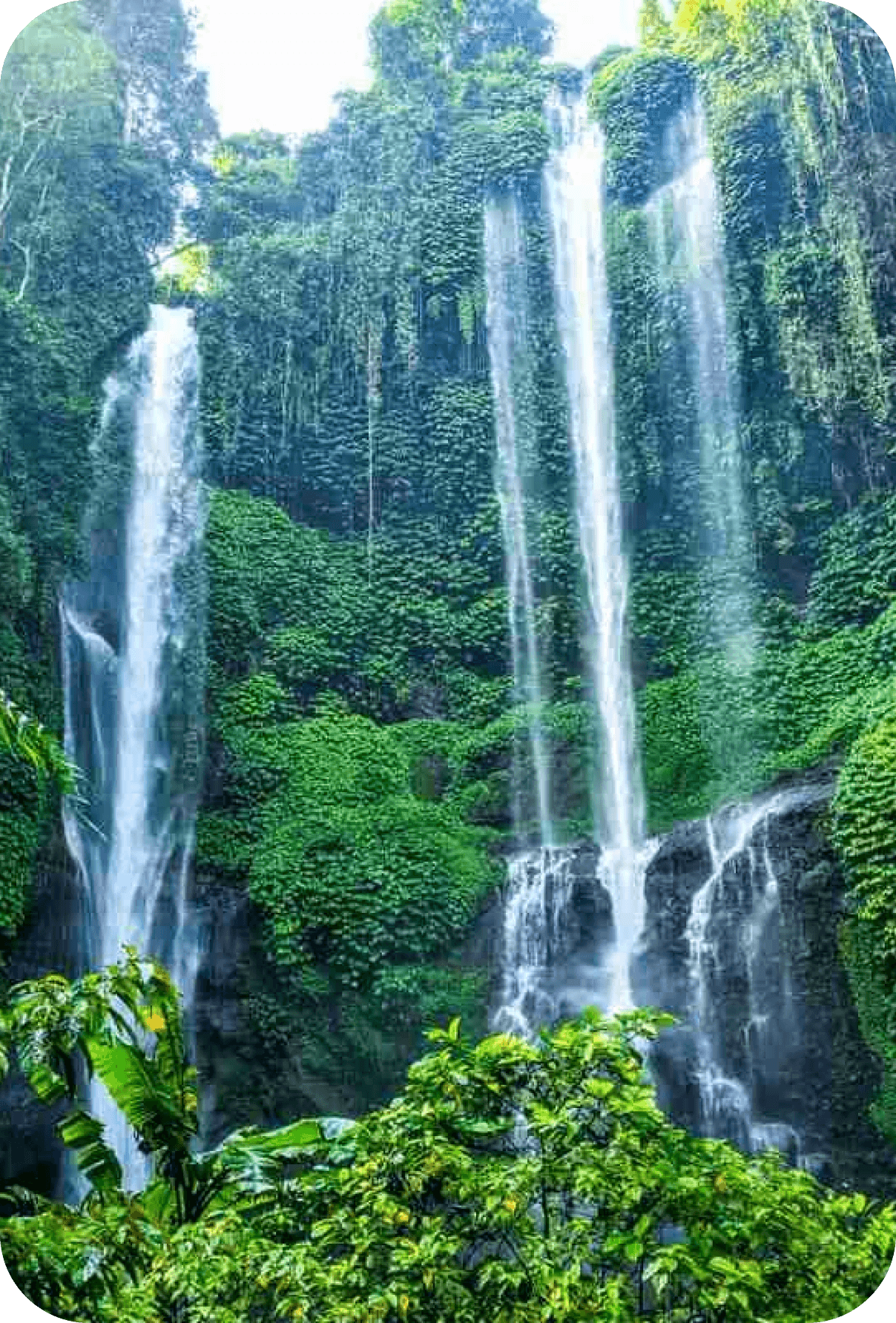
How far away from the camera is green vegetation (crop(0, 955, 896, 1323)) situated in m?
3.62

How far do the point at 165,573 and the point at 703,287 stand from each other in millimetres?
6126

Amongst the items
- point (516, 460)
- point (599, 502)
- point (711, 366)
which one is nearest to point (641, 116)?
point (711, 366)

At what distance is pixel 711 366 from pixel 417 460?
310 cm

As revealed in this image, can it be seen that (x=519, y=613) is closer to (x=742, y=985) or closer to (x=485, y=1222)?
(x=742, y=985)

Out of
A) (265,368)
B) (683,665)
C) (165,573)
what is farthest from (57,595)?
(683,665)

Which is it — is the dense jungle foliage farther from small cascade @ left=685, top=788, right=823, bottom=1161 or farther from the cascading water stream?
small cascade @ left=685, top=788, right=823, bottom=1161

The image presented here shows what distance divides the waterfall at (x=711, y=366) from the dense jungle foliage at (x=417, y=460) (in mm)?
129

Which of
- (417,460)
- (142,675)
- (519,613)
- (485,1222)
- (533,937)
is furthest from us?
(417,460)

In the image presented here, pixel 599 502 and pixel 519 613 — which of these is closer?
pixel 519 613

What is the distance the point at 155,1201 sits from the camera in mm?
4656

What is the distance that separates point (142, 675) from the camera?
36.7ft

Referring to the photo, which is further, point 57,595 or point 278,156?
point 278,156

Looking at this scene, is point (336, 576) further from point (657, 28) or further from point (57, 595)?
point (657, 28)

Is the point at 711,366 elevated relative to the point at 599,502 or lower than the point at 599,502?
elevated
